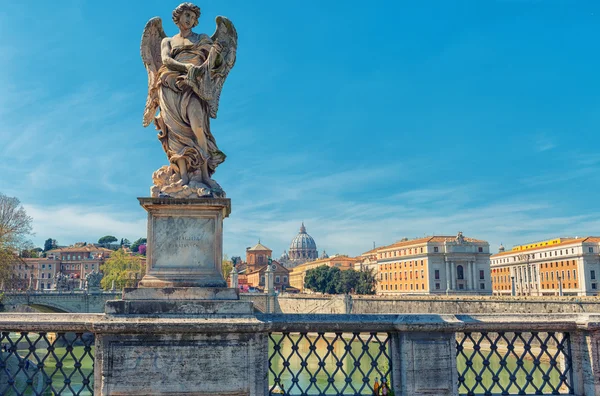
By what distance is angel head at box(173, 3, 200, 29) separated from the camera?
266 inches

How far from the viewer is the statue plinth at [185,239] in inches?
248

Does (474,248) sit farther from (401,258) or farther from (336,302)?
(336,302)

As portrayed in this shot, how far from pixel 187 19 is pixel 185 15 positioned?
0.05 m

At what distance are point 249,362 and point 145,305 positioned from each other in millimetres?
1344

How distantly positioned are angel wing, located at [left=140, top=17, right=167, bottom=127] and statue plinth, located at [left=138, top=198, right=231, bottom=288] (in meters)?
1.39

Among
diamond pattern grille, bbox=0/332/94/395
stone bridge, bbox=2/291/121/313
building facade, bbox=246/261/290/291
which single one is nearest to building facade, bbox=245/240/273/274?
building facade, bbox=246/261/290/291

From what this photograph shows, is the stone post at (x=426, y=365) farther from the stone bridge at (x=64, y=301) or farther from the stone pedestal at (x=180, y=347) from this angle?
the stone bridge at (x=64, y=301)

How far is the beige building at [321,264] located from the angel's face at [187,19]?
475 ft

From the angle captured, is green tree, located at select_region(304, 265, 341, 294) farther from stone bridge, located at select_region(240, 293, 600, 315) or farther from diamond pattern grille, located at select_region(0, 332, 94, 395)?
diamond pattern grille, located at select_region(0, 332, 94, 395)

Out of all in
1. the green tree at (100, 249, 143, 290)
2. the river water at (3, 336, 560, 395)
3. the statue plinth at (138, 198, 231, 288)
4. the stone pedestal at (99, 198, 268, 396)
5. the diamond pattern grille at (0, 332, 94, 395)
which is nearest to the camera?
the stone pedestal at (99, 198, 268, 396)

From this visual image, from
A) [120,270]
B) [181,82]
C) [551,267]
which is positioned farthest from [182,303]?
[551,267]

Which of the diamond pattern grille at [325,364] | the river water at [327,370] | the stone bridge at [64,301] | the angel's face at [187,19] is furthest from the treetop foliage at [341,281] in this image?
the angel's face at [187,19]

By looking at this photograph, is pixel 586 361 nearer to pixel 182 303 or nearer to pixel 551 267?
pixel 182 303

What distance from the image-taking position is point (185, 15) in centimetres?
676
